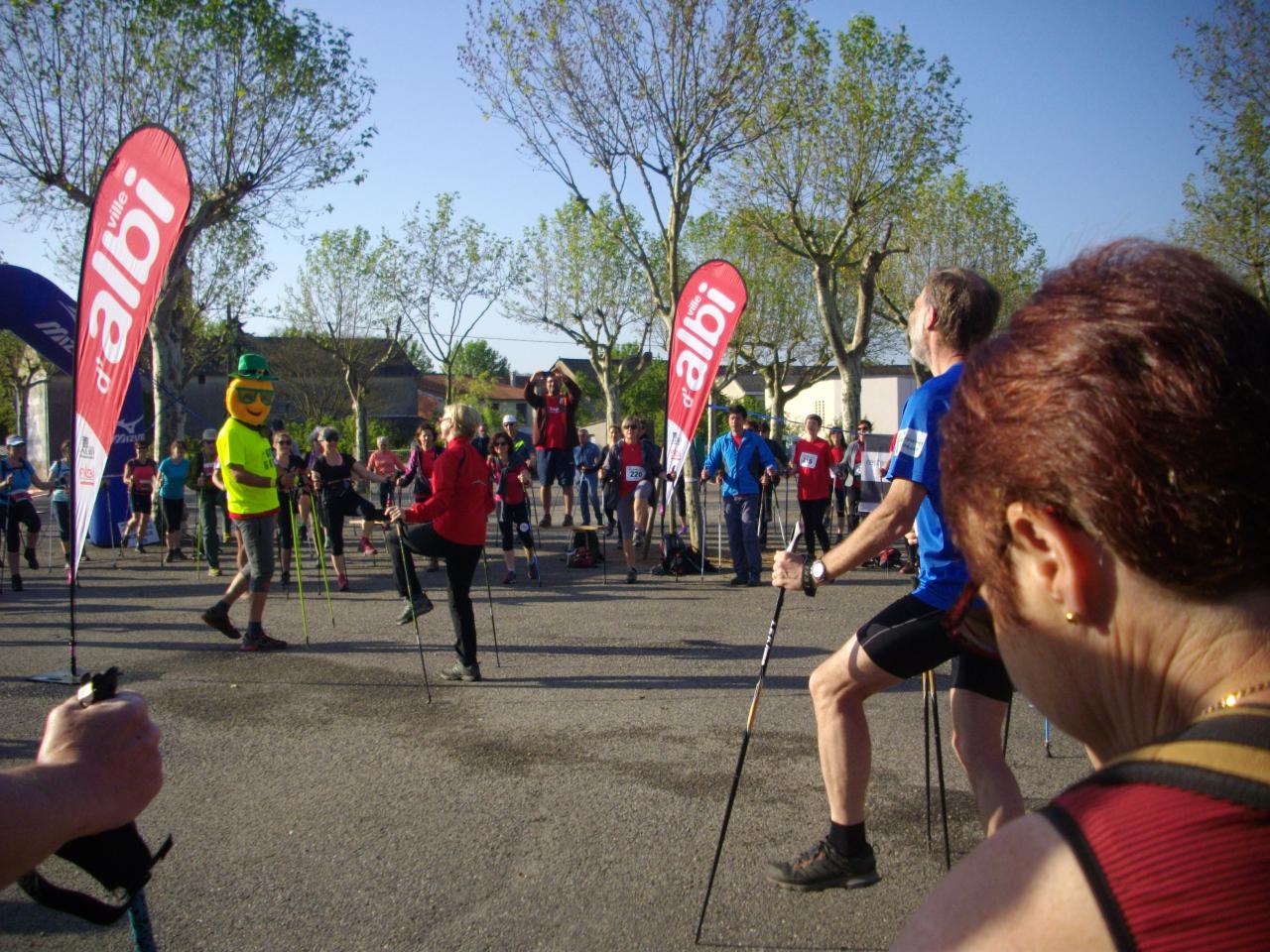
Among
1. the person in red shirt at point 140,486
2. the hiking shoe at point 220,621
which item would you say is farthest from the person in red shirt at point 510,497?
the person in red shirt at point 140,486

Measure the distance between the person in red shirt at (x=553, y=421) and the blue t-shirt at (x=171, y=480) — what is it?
17.7 feet

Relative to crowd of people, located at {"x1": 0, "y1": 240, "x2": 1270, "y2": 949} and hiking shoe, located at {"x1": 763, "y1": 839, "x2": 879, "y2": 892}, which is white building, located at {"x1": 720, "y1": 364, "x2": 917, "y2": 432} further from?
crowd of people, located at {"x1": 0, "y1": 240, "x2": 1270, "y2": 949}

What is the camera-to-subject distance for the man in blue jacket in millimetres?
11461

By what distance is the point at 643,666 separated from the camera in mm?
7121

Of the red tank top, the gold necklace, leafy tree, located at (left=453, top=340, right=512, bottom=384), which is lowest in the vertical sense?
the red tank top

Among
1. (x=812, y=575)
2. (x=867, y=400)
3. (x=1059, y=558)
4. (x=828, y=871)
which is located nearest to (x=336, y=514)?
(x=812, y=575)

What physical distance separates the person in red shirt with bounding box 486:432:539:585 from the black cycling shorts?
8.99 m

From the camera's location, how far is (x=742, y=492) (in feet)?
37.9

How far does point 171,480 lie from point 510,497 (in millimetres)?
5861

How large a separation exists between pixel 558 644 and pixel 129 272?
4240 mm

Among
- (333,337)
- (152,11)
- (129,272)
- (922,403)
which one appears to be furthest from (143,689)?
(333,337)

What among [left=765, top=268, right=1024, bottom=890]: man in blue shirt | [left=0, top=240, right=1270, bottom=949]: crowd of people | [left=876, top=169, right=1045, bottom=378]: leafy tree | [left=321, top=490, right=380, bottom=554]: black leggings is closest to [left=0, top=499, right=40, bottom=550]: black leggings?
[left=321, top=490, right=380, bottom=554]: black leggings

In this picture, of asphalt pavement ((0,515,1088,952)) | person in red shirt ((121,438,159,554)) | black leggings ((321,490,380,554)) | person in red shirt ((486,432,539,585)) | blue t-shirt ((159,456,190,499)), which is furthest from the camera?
person in red shirt ((121,438,159,554))

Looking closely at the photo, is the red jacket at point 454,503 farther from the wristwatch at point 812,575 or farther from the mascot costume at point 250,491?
the wristwatch at point 812,575
